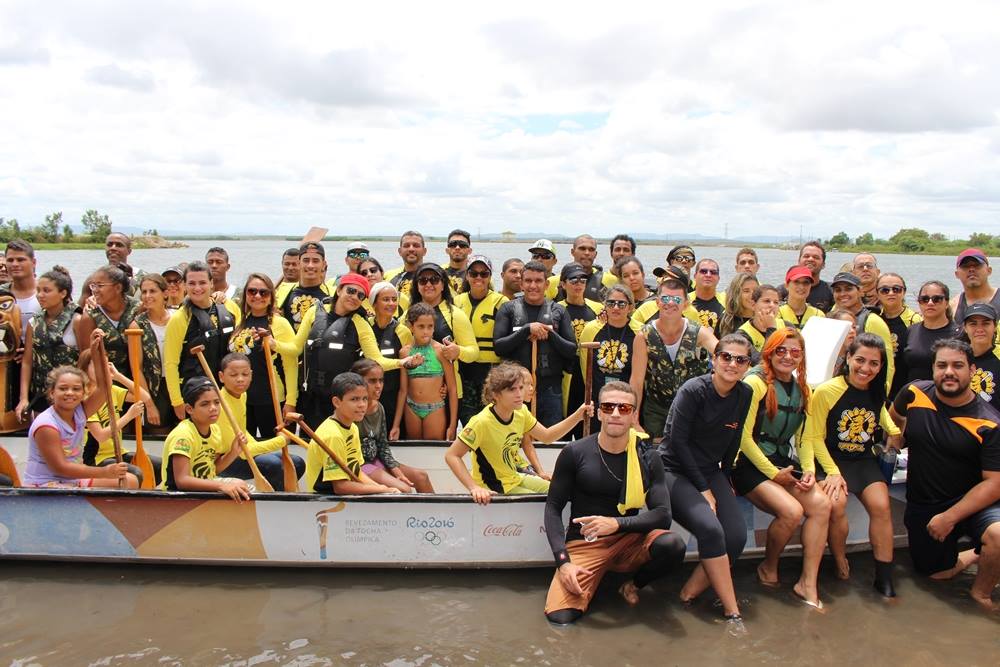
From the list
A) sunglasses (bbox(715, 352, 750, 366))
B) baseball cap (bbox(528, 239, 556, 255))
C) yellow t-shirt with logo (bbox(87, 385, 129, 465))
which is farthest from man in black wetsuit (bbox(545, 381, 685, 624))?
yellow t-shirt with logo (bbox(87, 385, 129, 465))

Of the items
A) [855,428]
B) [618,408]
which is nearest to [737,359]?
[618,408]

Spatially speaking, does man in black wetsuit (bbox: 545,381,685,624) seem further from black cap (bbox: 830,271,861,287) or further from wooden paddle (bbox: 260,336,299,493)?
black cap (bbox: 830,271,861,287)

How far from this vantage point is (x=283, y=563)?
5.24 m

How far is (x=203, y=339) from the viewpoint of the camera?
239 inches

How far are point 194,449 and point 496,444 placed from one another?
206 centimetres

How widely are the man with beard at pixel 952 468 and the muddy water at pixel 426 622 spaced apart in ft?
1.09

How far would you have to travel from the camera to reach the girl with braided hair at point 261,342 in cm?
609

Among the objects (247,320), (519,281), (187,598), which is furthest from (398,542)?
(519,281)

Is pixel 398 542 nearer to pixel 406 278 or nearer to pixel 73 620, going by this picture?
pixel 73 620

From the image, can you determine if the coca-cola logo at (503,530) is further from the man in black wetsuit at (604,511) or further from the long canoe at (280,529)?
the man in black wetsuit at (604,511)

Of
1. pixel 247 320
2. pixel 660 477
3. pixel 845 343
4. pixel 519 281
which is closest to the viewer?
pixel 660 477

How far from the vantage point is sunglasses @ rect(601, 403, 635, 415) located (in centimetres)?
448

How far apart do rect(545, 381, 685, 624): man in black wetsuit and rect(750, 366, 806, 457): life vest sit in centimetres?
86

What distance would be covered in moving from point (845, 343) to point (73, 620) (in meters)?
5.55
